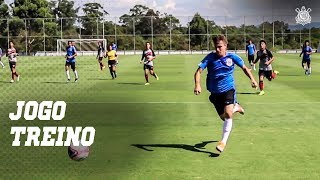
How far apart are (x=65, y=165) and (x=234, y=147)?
3152mm

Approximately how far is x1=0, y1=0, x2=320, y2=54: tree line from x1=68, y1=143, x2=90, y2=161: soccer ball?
69.9 metres

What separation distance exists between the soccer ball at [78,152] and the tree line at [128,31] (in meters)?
69.9

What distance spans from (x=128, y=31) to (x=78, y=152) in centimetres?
7601

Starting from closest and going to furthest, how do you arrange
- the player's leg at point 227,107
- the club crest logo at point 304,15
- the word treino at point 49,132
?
the player's leg at point 227,107, the word treino at point 49,132, the club crest logo at point 304,15

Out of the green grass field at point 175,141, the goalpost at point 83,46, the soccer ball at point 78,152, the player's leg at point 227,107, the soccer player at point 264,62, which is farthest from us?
the goalpost at point 83,46

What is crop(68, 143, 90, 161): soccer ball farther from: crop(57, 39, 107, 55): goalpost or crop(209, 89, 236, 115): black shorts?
crop(57, 39, 107, 55): goalpost

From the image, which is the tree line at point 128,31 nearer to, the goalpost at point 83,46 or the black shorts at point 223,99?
the goalpost at point 83,46

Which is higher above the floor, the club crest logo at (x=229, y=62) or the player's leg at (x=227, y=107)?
the club crest logo at (x=229, y=62)

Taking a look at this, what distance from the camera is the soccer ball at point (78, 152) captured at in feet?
27.7

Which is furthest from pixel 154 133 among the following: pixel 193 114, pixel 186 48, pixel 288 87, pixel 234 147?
pixel 186 48

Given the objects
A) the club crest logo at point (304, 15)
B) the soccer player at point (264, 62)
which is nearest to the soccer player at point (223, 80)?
the soccer player at point (264, 62)

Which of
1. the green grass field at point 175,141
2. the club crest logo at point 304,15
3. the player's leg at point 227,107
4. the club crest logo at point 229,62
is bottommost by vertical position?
the green grass field at point 175,141

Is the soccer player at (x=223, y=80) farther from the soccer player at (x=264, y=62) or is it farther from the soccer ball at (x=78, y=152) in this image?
the soccer player at (x=264, y=62)

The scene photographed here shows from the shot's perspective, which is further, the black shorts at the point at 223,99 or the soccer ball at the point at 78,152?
the black shorts at the point at 223,99
